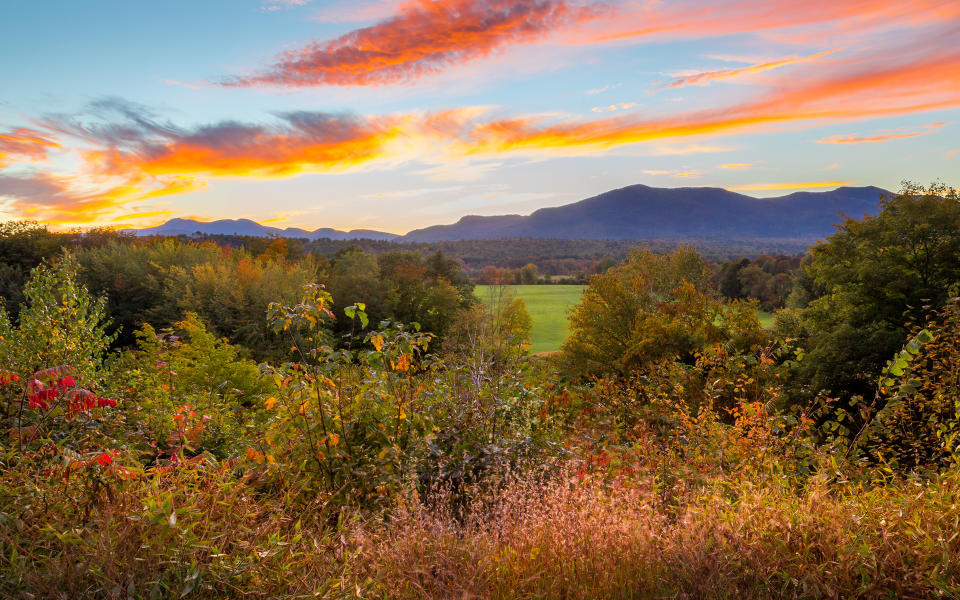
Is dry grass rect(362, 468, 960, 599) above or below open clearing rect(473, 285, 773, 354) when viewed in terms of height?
above

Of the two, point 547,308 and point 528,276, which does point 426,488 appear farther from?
point 528,276

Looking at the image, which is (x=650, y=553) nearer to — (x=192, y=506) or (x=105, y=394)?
(x=192, y=506)

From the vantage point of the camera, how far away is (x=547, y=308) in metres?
59.2

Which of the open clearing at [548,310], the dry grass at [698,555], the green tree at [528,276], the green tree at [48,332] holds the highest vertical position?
the green tree at [48,332]

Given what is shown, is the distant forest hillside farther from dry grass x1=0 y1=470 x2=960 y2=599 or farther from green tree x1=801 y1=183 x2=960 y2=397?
dry grass x1=0 y1=470 x2=960 y2=599

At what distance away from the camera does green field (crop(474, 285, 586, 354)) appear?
46319 millimetres

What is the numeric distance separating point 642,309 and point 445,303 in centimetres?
1719

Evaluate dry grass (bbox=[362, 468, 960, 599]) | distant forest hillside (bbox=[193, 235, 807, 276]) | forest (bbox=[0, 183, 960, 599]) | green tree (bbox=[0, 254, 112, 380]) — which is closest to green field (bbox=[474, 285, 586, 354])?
distant forest hillside (bbox=[193, 235, 807, 276])

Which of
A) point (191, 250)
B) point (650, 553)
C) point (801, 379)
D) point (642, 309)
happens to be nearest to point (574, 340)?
point (642, 309)

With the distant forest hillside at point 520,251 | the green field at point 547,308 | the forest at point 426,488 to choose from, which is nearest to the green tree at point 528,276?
the distant forest hillside at point 520,251

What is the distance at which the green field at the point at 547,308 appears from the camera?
46319mm

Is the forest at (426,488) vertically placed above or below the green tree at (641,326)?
above

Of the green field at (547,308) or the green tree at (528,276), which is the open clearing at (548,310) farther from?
the green tree at (528,276)

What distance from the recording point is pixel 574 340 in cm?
2281
